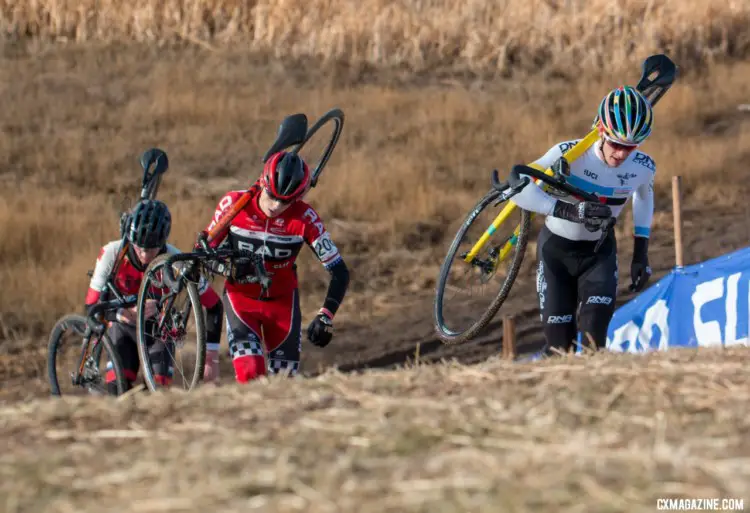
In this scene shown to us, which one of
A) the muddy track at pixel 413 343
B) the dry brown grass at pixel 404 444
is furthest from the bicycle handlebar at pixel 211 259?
the muddy track at pixel 413 343

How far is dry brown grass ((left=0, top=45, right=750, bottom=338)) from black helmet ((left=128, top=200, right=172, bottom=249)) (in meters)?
6.38

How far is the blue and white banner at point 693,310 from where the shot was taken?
9414mm

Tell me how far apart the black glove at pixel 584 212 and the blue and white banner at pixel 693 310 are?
132 centimetres

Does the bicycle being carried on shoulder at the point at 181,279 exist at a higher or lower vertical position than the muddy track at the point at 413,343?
higher

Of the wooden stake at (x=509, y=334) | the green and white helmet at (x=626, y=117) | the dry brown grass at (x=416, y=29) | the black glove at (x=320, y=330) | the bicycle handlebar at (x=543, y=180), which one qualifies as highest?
the dry brown grass at (x=416, y=29)

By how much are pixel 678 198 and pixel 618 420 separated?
25.5ft

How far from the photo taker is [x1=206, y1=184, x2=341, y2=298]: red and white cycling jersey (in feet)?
29.3

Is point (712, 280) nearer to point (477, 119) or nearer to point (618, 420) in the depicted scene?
point (618, 420)

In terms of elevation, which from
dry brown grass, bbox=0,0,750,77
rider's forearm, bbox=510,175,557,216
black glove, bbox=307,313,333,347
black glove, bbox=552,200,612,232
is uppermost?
dry brown grass, bbox=0,0,750,77

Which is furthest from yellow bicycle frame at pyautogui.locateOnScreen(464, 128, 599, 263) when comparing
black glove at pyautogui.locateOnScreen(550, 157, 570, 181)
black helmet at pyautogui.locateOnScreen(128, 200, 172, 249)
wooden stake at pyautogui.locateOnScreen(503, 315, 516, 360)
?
black helmet at pyautogui.locateOnScreen(128, 200, 172, 249)

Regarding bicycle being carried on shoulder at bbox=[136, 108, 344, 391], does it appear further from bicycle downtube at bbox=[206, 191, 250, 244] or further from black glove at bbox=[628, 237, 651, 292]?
black glove at bbox=[628, 237, 651, 292]

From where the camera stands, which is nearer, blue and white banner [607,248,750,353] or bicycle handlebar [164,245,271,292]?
bicycle handlebar [164,245,271,292]

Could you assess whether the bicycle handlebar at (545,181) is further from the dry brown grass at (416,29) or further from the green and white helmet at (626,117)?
the dry brown grass at (416,29)

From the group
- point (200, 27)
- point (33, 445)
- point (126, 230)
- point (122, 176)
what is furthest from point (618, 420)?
point (200, 27)
